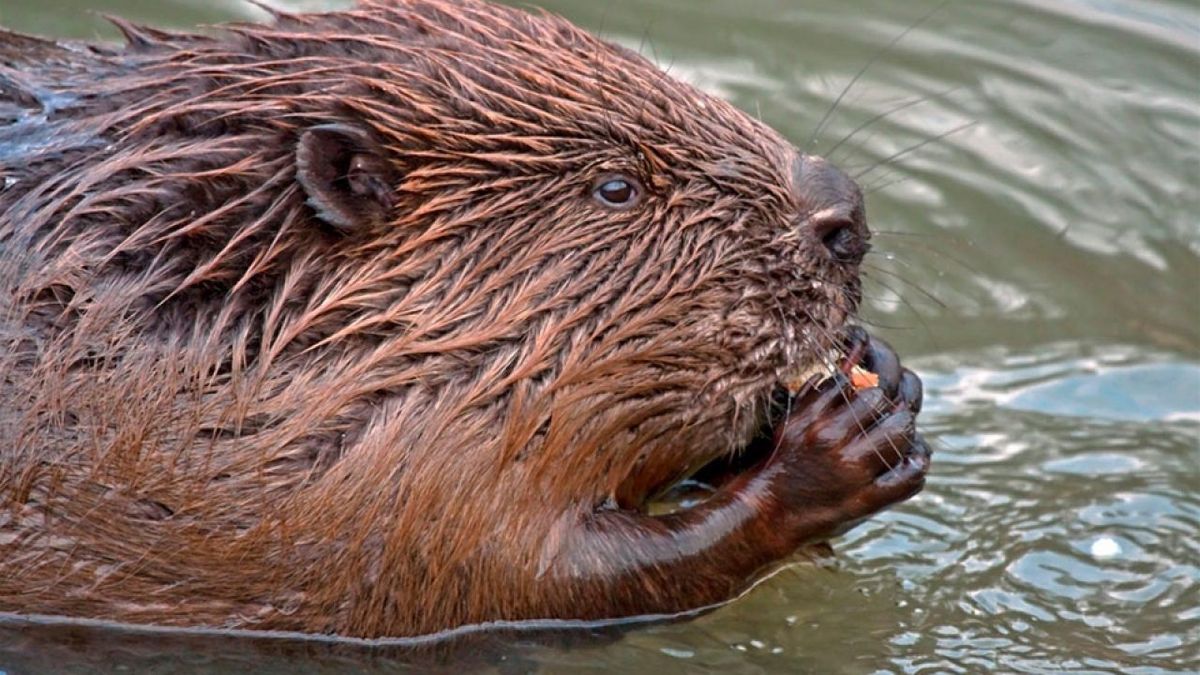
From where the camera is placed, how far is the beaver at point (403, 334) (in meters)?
4.18

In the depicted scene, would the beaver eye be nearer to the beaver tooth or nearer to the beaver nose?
the beaver nose

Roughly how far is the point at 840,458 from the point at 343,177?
4.28 ft

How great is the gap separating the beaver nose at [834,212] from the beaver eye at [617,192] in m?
0.40

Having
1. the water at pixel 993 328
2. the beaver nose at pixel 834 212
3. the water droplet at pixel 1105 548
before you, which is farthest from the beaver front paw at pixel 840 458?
the water droplet at pixel 1105 548

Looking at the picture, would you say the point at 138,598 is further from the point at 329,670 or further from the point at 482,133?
the point at 482,133

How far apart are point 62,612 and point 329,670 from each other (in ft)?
2.00

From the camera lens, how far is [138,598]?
14.2ft

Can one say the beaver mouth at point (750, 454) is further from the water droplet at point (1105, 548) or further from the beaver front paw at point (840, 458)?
the water droplet at point (1105, 548)

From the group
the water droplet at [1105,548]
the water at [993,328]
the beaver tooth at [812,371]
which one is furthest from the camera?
the water droplet at [1105,548]

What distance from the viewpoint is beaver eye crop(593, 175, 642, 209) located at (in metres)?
4.41

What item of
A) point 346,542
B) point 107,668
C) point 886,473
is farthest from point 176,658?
point 886,473

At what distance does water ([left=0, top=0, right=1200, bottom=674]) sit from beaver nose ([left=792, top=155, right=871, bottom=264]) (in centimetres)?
58

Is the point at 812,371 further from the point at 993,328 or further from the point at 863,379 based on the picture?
the point at 993,328

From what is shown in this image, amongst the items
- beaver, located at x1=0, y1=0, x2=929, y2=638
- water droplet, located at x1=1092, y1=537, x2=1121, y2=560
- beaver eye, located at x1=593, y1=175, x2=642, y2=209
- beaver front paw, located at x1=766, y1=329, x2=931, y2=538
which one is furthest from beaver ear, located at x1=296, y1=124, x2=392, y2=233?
water droplet, located at x1=1092, y1=537, x2=1121, y2=560
